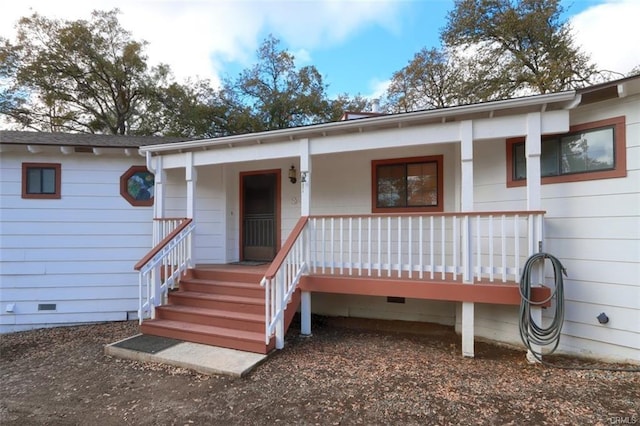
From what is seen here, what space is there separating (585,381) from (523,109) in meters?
2.96

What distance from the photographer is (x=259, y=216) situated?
663 cm

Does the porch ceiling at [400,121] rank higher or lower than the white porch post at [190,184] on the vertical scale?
higher

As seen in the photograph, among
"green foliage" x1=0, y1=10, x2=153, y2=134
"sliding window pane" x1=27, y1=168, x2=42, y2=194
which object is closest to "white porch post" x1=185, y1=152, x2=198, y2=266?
"sliding window pane" x1=27, y1=168, x2=42, y2=194

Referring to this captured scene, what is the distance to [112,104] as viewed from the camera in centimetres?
1576

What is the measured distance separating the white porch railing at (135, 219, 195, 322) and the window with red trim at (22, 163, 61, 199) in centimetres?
246

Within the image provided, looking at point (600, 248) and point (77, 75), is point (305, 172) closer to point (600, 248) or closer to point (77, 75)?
A: point (600, 248)

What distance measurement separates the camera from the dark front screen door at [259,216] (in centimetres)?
651

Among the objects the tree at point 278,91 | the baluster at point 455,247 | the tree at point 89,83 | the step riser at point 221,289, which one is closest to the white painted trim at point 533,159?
the baluster at point 455,247

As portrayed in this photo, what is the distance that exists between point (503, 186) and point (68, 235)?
24.2 ft

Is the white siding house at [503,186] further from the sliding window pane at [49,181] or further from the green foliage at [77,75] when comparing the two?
the green foliage at [77,75]

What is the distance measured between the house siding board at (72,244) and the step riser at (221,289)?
1652mm

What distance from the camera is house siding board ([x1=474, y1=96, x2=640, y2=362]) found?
3465 mm

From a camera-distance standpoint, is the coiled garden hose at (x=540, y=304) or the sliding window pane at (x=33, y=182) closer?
the coiled garden hose at (x=540, y=304)

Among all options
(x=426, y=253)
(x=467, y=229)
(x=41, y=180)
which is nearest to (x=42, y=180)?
(x=41, y=180)
